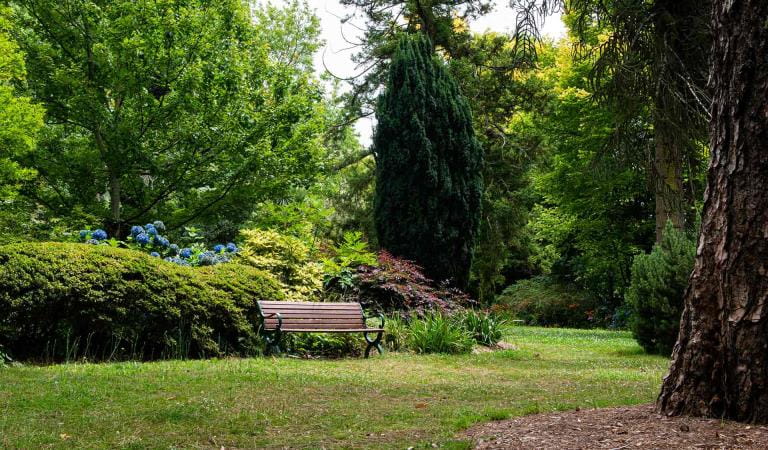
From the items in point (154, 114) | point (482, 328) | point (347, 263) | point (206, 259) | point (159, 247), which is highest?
point (154, 114)

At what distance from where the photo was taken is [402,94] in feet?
50.8

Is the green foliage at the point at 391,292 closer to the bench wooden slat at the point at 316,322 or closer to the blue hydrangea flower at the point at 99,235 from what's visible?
the bench wooden slat at the point at 316,322

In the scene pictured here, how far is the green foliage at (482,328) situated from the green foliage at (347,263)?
197 cm

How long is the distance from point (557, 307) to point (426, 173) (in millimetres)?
9700

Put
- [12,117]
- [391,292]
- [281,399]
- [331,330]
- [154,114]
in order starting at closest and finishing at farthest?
[281,399]
[331,330]
[12,117]
[391,292]
[154,114]

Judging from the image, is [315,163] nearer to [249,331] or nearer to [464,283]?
[464,283]

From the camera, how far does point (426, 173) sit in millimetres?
14812

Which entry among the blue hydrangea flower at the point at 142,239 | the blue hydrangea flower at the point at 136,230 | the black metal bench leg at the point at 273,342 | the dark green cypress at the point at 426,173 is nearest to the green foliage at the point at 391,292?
the dark green cypress at the point at 426,173

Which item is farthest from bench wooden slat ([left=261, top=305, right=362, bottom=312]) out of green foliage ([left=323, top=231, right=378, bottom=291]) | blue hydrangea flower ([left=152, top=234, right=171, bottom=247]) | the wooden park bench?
blue hydrangea flower ([left=152, top=234, right=171, bottom=247])

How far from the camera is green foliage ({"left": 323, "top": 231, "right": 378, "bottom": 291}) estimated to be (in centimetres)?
1152

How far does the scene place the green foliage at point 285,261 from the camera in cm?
1046

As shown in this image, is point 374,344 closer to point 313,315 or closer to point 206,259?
point 313,315

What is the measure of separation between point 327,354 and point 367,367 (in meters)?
1.50

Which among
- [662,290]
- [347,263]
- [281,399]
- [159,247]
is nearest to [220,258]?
[159,247]
